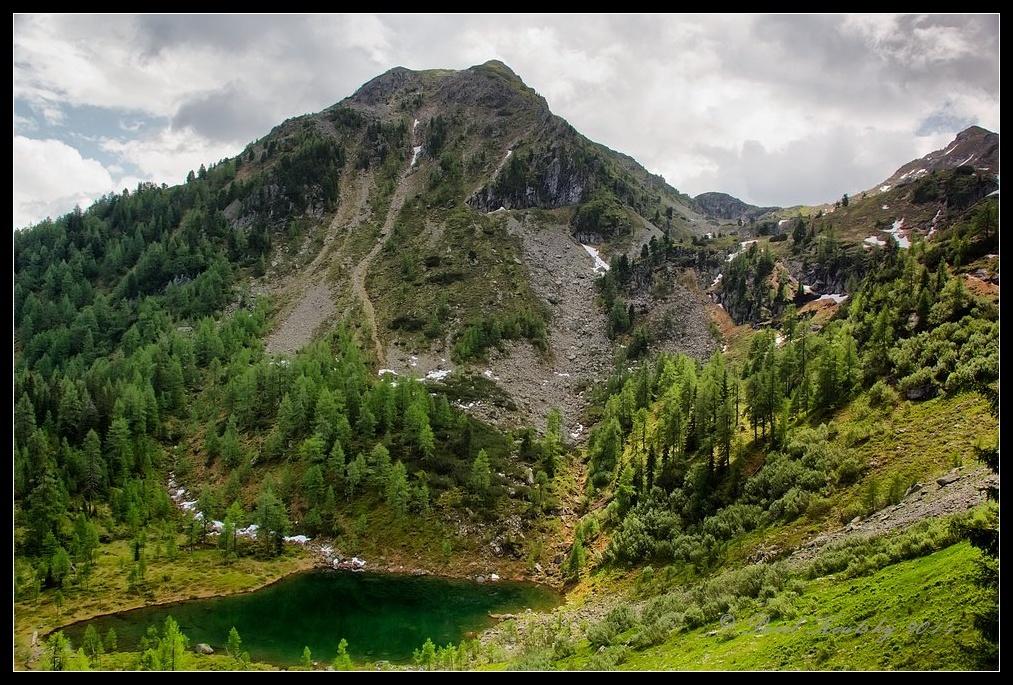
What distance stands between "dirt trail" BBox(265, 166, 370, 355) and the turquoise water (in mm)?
73460

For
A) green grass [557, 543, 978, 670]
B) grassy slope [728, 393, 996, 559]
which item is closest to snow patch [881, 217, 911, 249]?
grassy slope [728, 393, 996, 559]

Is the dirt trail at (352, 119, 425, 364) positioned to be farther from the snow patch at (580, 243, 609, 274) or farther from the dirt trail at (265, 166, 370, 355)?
the snow patch at (580, 243, 609, 274)

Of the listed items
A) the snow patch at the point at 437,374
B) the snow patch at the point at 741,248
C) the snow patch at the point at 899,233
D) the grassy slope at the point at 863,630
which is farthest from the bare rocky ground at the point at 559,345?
the grassy slope at the point at 863,630

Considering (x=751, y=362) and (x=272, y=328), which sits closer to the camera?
(x=751, y=362)

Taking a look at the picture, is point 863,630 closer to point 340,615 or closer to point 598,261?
point 340,615

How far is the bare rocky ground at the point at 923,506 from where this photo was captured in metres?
29.1

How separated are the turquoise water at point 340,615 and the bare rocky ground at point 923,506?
2990cm

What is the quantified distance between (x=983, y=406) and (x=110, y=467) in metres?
98.0

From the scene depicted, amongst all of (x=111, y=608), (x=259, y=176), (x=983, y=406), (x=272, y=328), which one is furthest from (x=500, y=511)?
(x=259, y=176)

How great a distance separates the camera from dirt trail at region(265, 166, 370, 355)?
132 meters

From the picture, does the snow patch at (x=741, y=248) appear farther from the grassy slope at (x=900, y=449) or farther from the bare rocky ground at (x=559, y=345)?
the grassy slope at (x=900, y=449)

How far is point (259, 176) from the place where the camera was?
200 meters

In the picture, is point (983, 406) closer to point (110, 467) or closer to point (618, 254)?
point (110, 467)

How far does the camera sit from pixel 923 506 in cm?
3150
